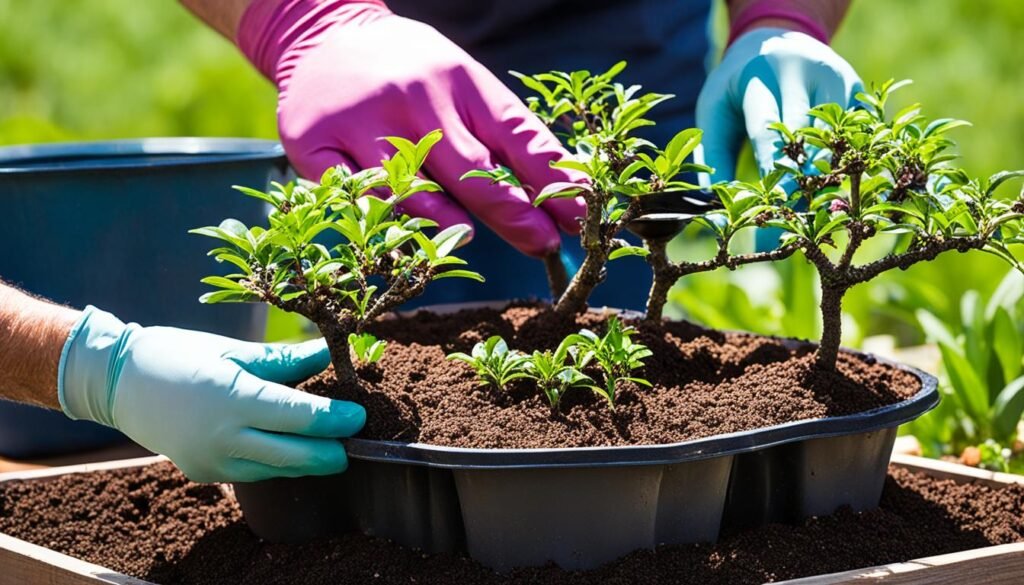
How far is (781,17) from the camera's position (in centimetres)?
212

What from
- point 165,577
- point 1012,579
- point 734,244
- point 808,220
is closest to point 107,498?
point 165,577

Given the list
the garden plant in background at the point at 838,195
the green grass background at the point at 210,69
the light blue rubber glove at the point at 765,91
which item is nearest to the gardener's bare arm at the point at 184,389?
the garden plant in background at the point at 838,195

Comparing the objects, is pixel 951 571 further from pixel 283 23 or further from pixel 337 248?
pixel 283 23

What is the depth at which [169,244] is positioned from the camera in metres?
1.90

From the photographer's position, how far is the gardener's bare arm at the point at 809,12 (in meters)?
2.12

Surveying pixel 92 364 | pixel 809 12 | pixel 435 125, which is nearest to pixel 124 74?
pixel 809 12

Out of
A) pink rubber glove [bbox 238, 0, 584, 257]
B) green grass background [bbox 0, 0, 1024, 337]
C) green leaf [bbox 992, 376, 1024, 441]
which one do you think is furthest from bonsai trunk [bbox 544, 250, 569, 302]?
green grass background [bbox 0, 0, 1024, 337]

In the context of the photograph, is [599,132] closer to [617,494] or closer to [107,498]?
[617,494]

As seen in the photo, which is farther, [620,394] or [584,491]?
[620,394]

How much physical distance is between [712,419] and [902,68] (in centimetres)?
409

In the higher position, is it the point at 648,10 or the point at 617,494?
the point at 648,10

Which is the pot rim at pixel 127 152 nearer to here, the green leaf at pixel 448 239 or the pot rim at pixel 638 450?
the green leaf at pixel 448 239

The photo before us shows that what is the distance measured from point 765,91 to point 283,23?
2.64 ft

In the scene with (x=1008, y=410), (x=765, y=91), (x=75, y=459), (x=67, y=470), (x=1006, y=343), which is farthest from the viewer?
(x=1006, y=343)
